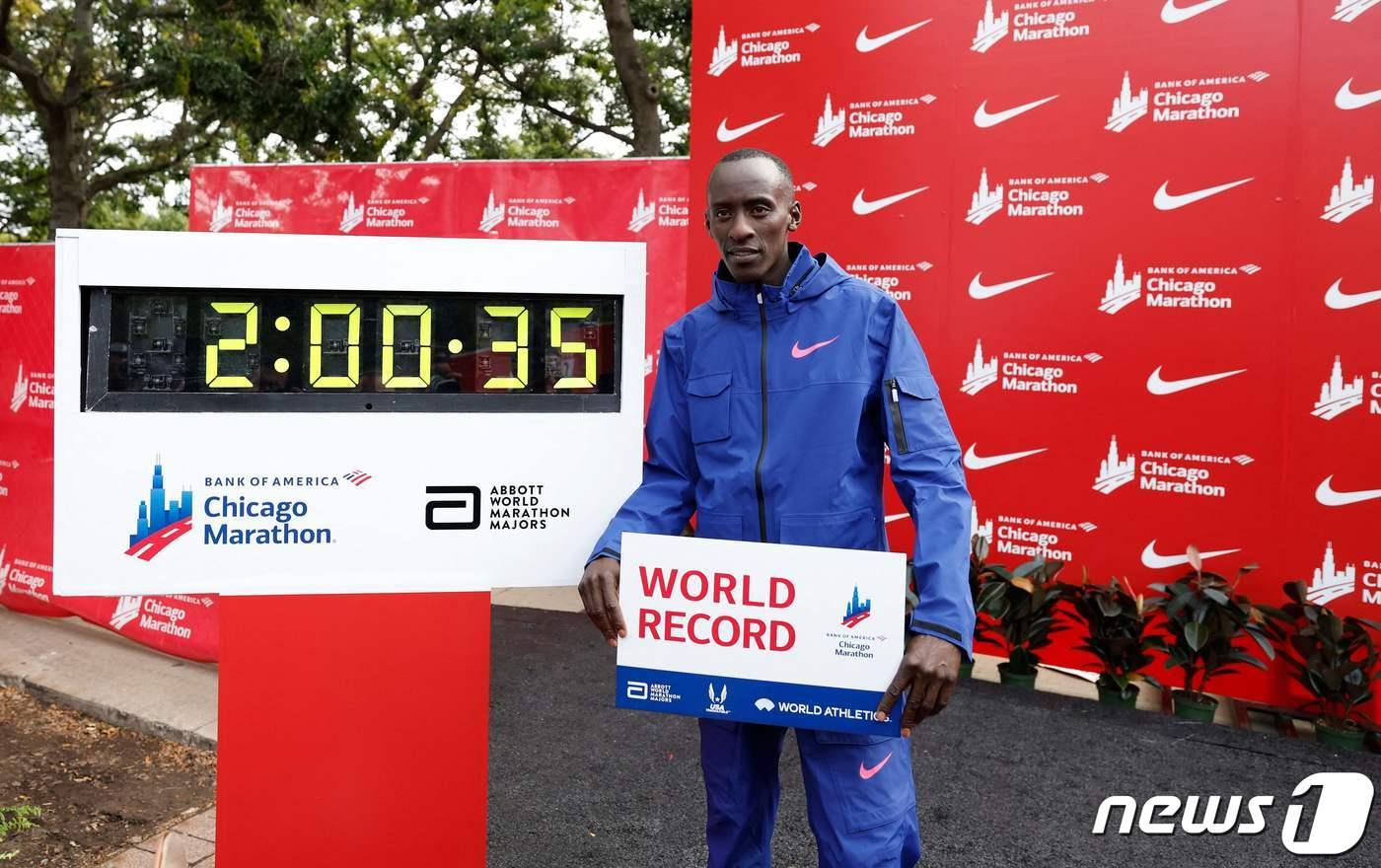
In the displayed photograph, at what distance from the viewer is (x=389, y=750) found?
2.22 metres

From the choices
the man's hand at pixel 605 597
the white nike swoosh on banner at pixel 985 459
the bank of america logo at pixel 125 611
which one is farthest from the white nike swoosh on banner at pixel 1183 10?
the bank of america logo at pixel 125 611

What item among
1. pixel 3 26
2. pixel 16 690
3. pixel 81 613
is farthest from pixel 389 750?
pixel 3 26

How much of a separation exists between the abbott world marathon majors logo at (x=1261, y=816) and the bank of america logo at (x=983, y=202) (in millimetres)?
2653

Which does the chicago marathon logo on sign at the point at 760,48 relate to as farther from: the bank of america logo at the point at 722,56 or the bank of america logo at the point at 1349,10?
the bank of america logo at the point at 1349,10

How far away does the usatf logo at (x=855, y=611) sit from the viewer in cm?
195

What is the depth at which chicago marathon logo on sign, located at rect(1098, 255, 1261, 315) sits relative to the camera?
446cm

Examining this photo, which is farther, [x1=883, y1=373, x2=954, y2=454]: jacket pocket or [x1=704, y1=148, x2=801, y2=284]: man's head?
[x1=704, y1=148, x2=801, y2=284]: man's head

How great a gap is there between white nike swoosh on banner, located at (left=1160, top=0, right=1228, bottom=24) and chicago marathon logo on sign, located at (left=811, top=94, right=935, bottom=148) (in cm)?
104

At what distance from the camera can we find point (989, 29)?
4.86 metres

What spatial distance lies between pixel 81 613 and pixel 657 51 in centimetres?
1187

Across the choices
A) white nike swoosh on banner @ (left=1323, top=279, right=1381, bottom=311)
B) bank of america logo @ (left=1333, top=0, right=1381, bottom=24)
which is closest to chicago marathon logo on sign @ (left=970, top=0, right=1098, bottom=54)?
bank of america logo @ (left=1333, top=0, right=1381, bottom=24)

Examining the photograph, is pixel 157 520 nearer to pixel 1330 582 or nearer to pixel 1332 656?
pixel 1332 656

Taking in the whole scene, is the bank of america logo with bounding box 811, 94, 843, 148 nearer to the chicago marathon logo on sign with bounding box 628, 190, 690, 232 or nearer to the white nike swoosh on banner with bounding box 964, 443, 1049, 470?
the chicago marathon logo on sign with bounding box 628, 190, 690, 232

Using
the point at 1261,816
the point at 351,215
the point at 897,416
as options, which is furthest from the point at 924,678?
the point at 351,215
